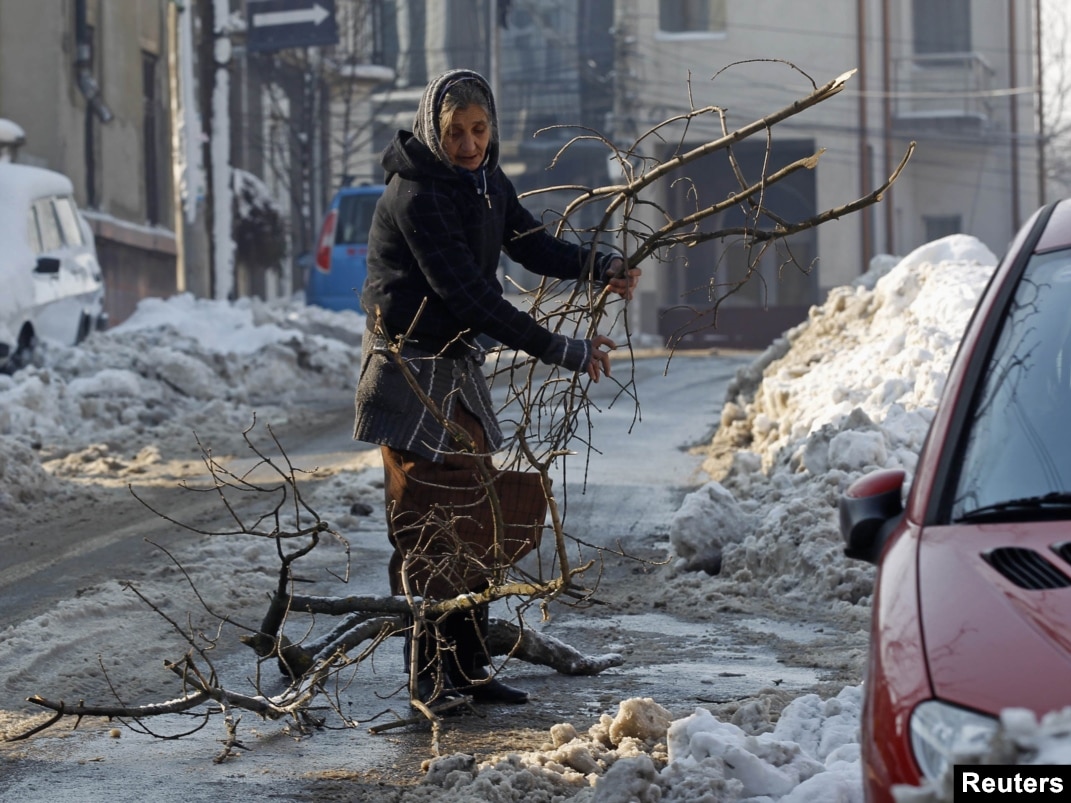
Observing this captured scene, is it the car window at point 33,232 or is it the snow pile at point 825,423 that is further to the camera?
the car window at point 33,232

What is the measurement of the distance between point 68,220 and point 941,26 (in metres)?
27.7

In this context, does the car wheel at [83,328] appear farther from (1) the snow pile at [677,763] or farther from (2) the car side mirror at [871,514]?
(2) the car side mirror at [871,514]

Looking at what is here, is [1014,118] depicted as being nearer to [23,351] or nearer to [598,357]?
[23,351]

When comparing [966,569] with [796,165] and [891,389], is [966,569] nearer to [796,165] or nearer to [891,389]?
[796,165]

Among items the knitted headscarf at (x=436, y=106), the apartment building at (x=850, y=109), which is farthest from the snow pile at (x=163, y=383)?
the apartment building at (x=850, y=109)

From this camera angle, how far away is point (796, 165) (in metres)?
4.39

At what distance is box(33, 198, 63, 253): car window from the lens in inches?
619

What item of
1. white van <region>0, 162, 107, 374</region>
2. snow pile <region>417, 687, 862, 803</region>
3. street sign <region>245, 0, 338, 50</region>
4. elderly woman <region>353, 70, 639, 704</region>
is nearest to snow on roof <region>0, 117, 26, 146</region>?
street sign <region>245, 0, 338, 50</region>

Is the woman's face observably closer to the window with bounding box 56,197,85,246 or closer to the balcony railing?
the window with bounding box 56,197,85,246

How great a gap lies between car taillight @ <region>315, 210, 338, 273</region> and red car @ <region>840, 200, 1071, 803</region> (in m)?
20.2

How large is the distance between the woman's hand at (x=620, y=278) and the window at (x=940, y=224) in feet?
117

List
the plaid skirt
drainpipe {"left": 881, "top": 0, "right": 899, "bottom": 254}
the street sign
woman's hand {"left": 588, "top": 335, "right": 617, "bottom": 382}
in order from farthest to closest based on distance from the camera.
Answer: drainpipe {"left": 881, "top": 0, "right": 899, "bottom": 254} < the street sign < the plaid skirt < woman's hand {"left": 588, "top": 335, "right": 617, "bottom": 382}

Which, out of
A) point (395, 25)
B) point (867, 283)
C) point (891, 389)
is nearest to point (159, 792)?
point (891, 389)

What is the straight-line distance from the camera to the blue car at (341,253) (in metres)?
23.5
